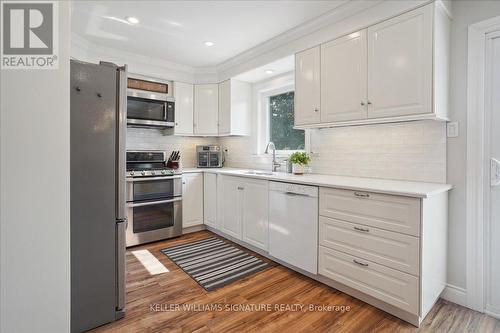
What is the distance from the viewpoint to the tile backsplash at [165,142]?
3.74 metres

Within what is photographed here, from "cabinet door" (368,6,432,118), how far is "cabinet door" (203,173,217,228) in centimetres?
225

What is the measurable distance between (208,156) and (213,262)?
1.81 meters

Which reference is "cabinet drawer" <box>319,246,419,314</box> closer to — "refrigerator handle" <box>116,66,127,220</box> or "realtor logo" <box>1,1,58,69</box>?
"refrigerator handle" <box>116,66,127,220</box>

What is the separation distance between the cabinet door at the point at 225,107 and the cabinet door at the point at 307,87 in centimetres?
Answer: 137

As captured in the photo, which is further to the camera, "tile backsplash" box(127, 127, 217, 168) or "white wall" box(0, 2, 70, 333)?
"tile backsplash" box(127, 127, 217, 168)

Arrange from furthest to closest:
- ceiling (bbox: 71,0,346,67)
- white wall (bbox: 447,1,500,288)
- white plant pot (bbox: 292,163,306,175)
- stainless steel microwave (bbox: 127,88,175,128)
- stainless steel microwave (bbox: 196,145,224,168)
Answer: stainless steel microwave (bbox: 196,145,224,168) < stainless steel microwave (bbox: 127,88,175,128) < white plant pot (bbox: 292,163,306,175) < ceiling (bbox: 71,0,346,67) < white wall (bbox: 447,1,500,288)

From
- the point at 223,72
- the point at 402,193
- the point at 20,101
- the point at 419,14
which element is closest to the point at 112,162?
the point at 20,101

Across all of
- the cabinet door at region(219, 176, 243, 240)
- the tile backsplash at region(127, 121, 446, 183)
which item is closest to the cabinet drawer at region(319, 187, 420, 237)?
the tile backsplash at region(127, 121, 446, 183)

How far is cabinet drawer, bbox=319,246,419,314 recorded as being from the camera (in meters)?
1.72

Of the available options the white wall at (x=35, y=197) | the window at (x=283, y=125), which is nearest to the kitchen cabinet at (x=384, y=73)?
the window at (x=283, y=125)

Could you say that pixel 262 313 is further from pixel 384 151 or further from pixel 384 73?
pixel 384 73

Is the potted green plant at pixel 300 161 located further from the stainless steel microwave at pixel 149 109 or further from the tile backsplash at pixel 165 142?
the tile backsplash at pixel 165 142

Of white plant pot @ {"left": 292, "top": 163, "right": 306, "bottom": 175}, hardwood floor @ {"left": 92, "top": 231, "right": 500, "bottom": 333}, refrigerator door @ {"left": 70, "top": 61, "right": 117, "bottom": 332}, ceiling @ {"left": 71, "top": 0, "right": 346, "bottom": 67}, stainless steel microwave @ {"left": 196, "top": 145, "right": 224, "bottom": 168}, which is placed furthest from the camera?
→ stainless steel microwave @ {"left": 196, "top": 145, "right": 224, "bottom": 168}

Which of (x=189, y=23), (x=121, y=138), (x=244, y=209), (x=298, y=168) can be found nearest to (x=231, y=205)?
(x=244, y=209)
